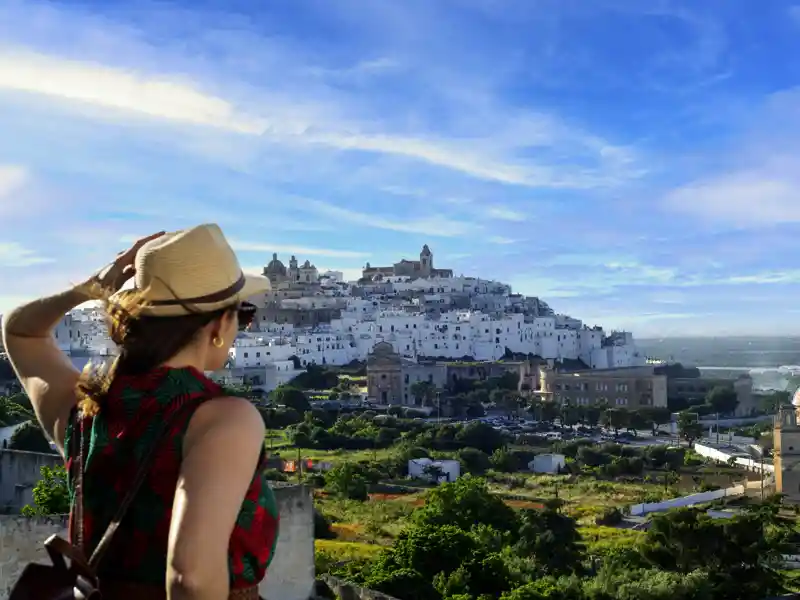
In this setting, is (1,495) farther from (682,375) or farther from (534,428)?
(682,375)

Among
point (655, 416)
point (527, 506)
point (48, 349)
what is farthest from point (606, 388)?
point (48, 349)

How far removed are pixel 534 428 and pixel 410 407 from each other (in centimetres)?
777

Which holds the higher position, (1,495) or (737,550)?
(1,495)

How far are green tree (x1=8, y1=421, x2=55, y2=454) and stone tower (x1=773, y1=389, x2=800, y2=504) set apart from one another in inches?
679

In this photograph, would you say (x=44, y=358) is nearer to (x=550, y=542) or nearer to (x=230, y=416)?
(x=230, y=416)

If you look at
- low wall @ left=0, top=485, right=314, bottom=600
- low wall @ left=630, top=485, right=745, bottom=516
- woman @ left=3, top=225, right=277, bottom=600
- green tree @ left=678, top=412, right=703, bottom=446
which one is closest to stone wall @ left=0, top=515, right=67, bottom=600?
low wall @ left=0, top=485, right=314, bottom=600

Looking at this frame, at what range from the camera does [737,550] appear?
12.6 meters

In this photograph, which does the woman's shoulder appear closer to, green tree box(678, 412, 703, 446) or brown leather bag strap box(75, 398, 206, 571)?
brown leather bag strap box(75, 398, 206, 571)

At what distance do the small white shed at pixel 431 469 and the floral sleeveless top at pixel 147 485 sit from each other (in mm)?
22946

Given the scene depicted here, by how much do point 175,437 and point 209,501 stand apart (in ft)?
0.42

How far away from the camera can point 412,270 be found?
7862 centimetres

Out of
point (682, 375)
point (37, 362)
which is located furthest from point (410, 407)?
point (37, 362)

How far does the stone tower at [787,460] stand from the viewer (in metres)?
23.1

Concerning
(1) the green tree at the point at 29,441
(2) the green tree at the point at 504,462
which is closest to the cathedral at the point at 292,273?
(2) the green tree at the point at 504,462
